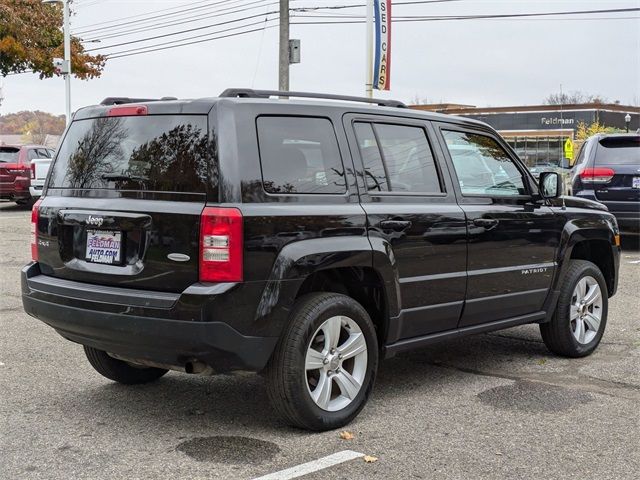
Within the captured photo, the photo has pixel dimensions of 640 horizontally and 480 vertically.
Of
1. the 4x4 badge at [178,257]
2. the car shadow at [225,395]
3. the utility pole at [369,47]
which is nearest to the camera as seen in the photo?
the 4x4 badge at [178,257]

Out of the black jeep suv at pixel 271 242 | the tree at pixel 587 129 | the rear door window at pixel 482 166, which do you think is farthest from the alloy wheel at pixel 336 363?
the tree at pixel 587 129

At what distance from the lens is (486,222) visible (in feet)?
18.5

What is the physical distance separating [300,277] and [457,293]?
144 centimetres

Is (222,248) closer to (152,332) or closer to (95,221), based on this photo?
(152,332)

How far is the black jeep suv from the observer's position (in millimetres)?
4238

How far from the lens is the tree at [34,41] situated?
28312 millimetres

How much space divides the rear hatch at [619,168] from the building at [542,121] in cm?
5217

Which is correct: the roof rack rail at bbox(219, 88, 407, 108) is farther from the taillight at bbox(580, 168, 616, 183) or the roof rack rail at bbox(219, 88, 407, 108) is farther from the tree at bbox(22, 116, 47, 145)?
the tree at bbox(22, 116, 47, 145)

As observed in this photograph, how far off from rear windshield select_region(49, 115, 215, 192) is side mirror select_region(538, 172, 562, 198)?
9.89ft

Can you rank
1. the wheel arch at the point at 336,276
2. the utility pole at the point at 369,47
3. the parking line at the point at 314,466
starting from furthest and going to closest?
the utility pole at the point at 369,47 → the wheel arch at the point at 336,276 → the parking line at the point at 314,466

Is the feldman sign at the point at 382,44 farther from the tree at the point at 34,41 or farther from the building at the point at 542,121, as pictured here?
the building at the point at 542,121

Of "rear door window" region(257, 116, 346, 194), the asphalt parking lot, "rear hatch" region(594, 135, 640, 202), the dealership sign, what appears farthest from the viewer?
the dealership sign

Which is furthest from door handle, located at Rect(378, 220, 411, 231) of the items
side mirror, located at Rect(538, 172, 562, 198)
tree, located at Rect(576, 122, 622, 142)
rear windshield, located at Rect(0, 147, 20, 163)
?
tree, located at Rect(576, 122, 622, 142)

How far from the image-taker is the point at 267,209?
4332mm
